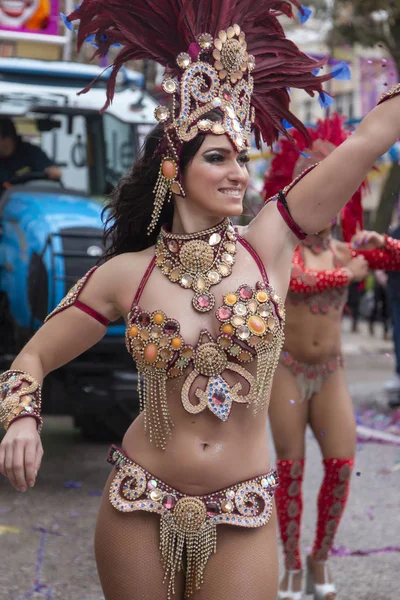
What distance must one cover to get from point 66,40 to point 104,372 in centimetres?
350

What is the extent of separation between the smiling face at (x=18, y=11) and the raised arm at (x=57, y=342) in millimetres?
6294

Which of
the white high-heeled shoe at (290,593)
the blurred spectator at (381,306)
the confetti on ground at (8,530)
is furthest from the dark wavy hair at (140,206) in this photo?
the blurred spectator at (381,306)

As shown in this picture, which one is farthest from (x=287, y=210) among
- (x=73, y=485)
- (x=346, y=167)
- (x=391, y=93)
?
(x=73, y=485)

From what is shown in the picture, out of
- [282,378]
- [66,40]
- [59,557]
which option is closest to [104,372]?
[59,557]

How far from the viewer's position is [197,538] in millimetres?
2725

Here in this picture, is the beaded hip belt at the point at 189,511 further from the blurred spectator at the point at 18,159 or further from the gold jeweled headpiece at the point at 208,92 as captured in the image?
the blurred spectator at the point at 18,159

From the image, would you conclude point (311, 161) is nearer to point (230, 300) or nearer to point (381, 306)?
point (230, 300)

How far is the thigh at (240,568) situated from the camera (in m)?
2.69

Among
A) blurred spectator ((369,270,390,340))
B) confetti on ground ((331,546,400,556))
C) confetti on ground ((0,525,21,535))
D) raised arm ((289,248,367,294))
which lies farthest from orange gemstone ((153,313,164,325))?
blurred spectator ((369,270,390,340))

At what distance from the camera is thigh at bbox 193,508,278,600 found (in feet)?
8.83

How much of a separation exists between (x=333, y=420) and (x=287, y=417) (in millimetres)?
209

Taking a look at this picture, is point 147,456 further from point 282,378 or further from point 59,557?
point 59,557

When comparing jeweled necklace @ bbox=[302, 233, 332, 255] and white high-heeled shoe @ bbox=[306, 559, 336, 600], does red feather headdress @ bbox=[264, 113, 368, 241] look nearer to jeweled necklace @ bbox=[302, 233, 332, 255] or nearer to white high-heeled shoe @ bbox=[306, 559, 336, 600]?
jeweled necklace @ bbox=[302, 233, 332, 255]

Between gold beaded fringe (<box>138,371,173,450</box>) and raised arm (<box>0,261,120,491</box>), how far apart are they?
0.75ft
